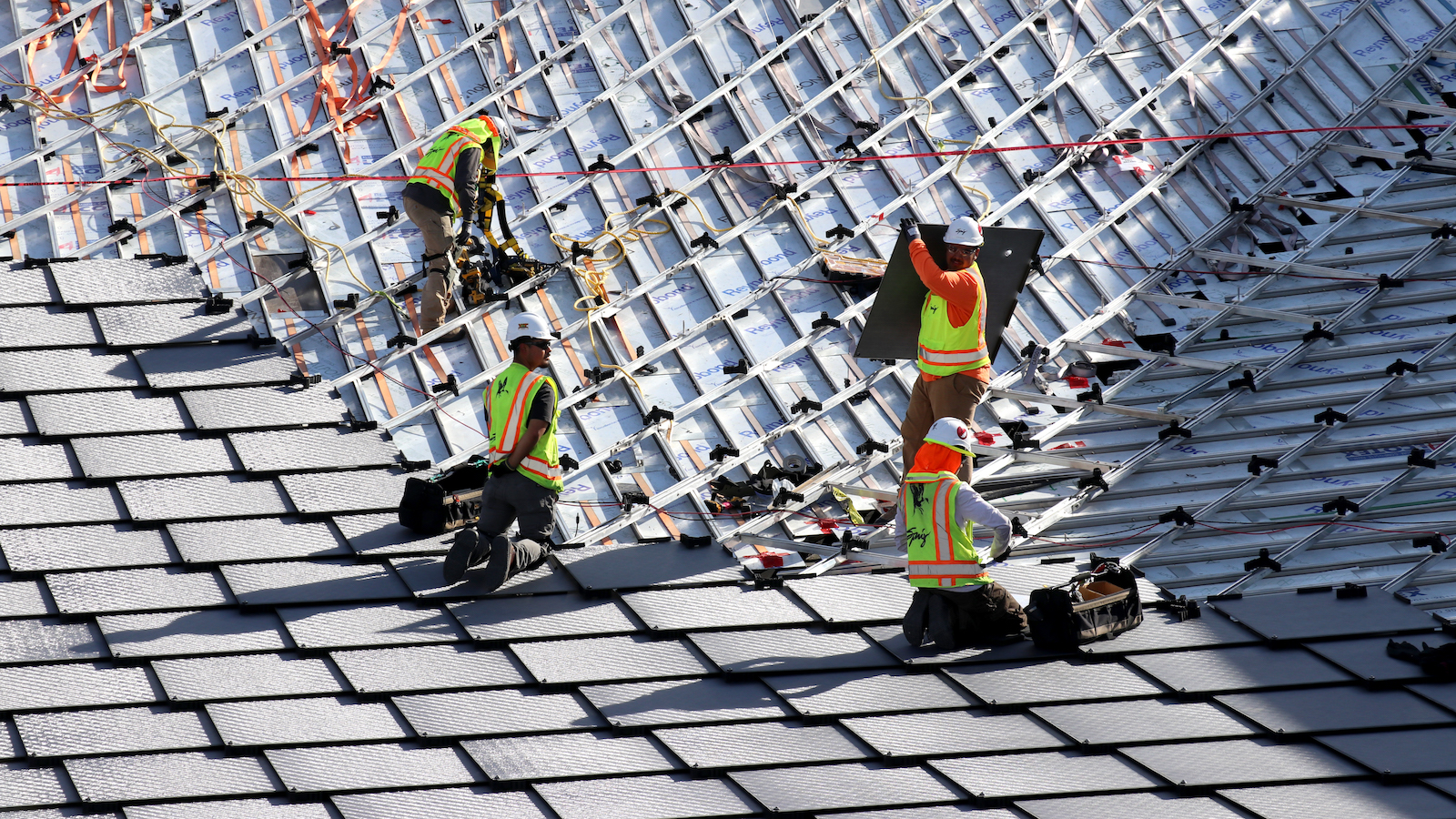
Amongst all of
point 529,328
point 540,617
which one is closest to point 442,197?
point 529,328

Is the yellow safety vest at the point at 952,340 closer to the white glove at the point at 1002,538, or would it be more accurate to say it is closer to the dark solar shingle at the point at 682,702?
the white glove at the point at 1002,538

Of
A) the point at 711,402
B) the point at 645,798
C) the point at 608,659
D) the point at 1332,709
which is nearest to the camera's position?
the point at 645,798

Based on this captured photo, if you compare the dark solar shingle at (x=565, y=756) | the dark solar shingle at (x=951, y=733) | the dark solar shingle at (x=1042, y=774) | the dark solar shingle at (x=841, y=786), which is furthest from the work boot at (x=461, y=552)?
the dark solar shingle at (x=1042, y=774)

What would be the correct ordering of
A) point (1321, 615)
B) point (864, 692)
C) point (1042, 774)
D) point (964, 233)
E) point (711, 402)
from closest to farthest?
point (1042, 774) → point (864, 692) → point (1321, 615) → point (964, 233) → point (711, 402)

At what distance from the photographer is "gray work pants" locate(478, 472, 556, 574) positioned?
8.77 m

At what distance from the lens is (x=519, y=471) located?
344 inches

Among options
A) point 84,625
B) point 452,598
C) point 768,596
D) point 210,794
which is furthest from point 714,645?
point 84,625

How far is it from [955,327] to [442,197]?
3918 mm

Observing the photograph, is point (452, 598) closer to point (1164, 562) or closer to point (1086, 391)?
point (1164, 562)

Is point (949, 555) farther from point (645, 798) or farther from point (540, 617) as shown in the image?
point (540, 617)

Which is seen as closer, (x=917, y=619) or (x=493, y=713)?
(x=493, y=713)

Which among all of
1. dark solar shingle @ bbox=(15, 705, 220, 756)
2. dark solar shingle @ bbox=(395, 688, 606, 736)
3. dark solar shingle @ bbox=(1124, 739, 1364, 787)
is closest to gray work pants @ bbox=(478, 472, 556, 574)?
dark solar shingle @ bbox=(395, 688, 606, 736)

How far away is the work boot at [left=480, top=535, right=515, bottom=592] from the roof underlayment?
6.1 inches

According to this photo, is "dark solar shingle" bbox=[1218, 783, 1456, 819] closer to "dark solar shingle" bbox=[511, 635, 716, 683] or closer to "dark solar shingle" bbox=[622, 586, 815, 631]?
"dark solar shingle" bbox=[622, 586, 815, 631]
